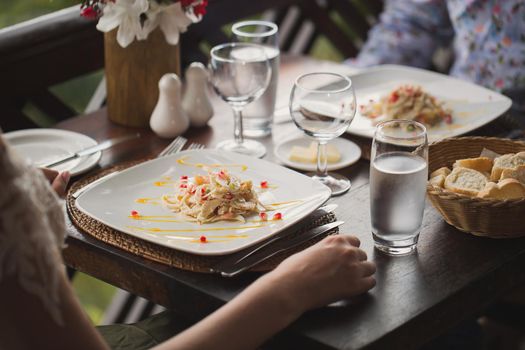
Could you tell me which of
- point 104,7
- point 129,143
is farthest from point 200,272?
point 104,7

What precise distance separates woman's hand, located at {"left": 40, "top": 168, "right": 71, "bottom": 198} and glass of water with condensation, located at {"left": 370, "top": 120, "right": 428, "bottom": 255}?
0.54 m

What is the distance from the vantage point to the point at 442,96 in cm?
201

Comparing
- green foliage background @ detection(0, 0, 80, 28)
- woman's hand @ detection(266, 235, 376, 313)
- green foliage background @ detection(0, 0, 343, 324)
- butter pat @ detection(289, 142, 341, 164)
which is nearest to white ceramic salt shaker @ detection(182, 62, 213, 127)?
butter pat @ detection(289, 142, 341, 164)

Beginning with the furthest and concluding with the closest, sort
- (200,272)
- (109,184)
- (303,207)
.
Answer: (109,184), (303,207), (200,272)

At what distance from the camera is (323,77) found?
62.3 inches

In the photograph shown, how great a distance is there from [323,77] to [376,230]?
348 millimetres

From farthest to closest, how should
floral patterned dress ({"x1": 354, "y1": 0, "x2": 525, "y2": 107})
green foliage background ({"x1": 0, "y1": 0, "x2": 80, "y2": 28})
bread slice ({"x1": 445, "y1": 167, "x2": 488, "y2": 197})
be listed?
green foliage background ({"x1": 0, "y1": 0, "x2": 80, "y2": 28}), floral patterned dress ({"x1": 354, "y1": 0, "x2": 525, "y2": 107}), bread slice ({"x1": 445, "y1": 167, "x2": 488, "y2": 197})

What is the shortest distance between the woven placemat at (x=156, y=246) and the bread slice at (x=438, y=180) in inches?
7.2

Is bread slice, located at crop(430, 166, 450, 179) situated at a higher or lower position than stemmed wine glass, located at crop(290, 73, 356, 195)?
lower

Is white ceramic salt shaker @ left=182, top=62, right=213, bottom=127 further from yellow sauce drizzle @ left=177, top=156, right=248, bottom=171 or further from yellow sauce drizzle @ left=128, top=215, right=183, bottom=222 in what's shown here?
yellow sauce drizzle @ left=128, top=215, right=183, bottom=222

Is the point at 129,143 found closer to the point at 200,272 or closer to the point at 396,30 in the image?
the point at 200,272

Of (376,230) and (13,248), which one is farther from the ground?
(13,248)

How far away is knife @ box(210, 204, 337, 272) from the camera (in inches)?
51.5

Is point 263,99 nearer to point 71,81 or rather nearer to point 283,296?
point 283,296
